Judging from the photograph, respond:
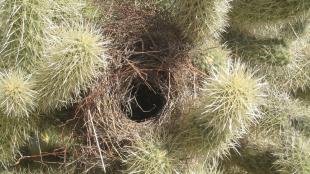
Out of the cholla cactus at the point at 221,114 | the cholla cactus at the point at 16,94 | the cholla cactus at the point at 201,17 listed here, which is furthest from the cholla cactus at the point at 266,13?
the cholla cactus at the point at 16,94

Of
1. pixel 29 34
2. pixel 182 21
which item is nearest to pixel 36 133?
pixel 29 34

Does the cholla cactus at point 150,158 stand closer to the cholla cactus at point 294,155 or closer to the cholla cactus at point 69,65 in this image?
the cholla cactus at point 69,65

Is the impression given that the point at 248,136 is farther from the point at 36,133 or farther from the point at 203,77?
the point at 36,133

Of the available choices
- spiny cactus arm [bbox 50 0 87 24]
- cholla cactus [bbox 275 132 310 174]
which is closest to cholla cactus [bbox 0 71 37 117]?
spiny cactus arm [bbox 50 0 87 24]

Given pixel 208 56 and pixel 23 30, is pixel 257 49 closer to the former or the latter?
pixel 208 56

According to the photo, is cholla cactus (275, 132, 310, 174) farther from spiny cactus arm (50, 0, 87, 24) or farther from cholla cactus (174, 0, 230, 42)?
spiny cactus arm (50, 0, 87, 24)

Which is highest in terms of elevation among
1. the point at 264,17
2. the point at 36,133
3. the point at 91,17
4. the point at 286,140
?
the point at 264,17
